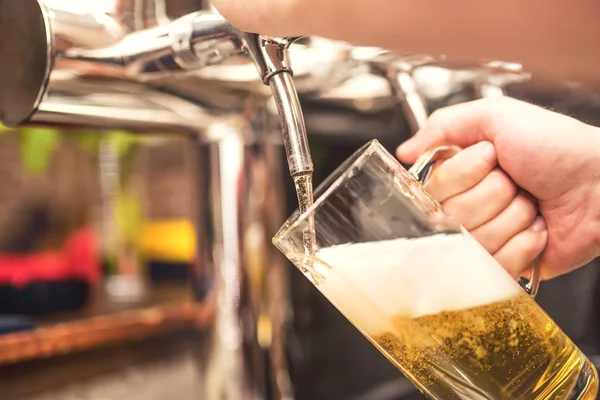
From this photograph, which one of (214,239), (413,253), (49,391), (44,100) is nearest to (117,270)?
(49,391)

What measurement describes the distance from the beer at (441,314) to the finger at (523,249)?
134mm

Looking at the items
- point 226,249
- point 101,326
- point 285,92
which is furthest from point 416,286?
point 101,326

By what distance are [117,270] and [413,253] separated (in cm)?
121

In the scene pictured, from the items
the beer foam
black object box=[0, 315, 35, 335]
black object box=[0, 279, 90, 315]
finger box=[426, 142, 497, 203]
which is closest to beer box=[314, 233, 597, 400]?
the beer foam

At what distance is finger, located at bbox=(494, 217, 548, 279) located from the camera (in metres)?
0.56

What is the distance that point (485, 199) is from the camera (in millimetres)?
551

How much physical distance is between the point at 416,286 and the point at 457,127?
0.23 m

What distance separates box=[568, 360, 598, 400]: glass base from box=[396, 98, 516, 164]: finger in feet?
0.70

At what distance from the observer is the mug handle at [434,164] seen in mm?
495

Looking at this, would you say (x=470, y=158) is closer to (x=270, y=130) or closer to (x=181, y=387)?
(x=270, y=130)

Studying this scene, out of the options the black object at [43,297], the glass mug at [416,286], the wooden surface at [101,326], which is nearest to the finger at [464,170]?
the glass mug at [416,286]

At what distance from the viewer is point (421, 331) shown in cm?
40

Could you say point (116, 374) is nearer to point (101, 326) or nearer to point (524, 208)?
point (101, 326)

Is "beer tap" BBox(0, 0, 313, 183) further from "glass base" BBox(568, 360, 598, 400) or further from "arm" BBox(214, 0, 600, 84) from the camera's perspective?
"glass base" BBox(568, 360, 598, 400)
